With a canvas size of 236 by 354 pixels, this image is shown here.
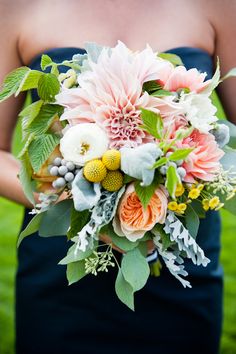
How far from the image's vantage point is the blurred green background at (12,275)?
14.4ft

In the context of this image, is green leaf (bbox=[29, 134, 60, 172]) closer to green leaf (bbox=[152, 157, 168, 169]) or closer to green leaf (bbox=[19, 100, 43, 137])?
green leaf (bbox=[19, 100, 43, 137])

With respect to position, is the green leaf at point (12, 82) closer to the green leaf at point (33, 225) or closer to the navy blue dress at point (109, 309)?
the green leaf at point (33, 225)

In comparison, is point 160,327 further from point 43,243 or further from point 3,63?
point 3,63

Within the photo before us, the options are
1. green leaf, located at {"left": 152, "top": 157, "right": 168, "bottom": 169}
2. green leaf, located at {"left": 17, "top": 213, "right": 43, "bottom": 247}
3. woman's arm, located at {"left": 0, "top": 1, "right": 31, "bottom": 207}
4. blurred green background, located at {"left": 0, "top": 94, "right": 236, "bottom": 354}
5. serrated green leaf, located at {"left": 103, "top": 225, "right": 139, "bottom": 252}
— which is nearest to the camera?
green leaf, located at {"left": 152, "top": 157, "right": 168, "bottom": 169}

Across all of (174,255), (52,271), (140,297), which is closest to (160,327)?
(140,297)

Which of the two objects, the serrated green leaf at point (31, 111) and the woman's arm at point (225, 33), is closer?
the serrated green leaf at point (31, 111)

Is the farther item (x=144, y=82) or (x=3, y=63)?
(x=3, y=63)

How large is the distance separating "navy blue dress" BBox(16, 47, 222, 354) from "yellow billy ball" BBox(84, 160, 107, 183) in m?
0.90

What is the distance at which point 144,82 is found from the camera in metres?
1.85

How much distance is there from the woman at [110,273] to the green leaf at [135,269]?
0.71 metres

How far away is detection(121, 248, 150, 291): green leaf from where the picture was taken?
71.0 inches

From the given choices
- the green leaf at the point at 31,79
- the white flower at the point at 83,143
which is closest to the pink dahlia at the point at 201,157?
the white flower at the point at 83,143

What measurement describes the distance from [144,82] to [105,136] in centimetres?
20

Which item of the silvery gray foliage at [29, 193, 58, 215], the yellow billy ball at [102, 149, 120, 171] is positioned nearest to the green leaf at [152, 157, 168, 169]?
the yellow billy ball at [102, 149, 120, 171]
